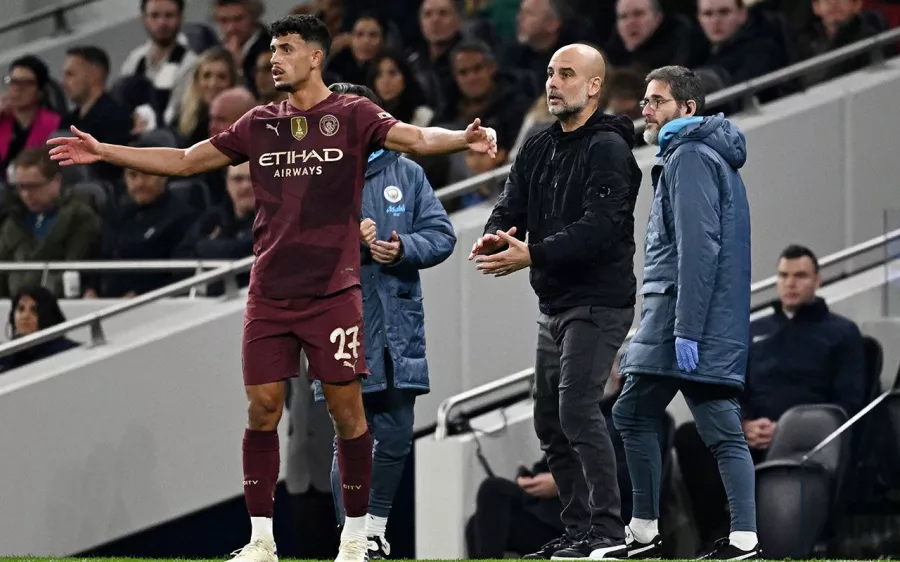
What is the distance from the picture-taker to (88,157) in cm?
668

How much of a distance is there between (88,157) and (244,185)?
4.49 meters

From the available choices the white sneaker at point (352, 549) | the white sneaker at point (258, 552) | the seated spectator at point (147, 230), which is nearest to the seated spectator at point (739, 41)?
the seated spectator at point (147, 230)

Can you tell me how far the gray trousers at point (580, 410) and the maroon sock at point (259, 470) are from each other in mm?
1208

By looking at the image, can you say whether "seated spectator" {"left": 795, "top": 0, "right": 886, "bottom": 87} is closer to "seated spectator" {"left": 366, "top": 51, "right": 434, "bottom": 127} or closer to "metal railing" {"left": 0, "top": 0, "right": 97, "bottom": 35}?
"seated spectator" {"left": 366, "top": 51, "right": 434, "bottom": 127}

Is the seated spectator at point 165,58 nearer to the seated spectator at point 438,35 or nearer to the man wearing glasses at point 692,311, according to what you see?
the seated spectator at point 438,35

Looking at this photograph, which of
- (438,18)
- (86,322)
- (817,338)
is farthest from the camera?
(438,18)

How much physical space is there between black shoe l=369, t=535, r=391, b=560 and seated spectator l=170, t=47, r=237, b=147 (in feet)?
19.2

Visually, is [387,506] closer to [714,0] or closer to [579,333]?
[579,333]

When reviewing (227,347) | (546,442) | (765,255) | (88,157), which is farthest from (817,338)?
(88,157)

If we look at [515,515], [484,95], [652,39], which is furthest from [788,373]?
[484,95]

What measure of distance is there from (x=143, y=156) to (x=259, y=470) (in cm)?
124

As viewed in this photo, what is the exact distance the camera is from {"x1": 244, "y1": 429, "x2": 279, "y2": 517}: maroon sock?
21.7ft

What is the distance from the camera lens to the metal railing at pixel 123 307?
10.1 meters

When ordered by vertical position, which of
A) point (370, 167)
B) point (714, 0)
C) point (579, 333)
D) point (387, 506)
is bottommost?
point (387, 506)
